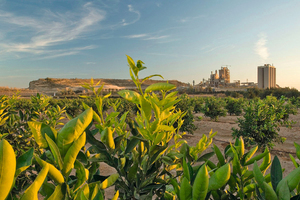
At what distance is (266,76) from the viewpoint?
5331 cm

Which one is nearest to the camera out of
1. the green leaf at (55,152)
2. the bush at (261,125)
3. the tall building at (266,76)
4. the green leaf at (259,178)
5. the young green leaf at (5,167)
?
the young green leaf at (5,167)

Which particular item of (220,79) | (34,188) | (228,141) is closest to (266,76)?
(220,79)

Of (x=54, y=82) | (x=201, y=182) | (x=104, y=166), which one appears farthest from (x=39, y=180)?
(x=54, y=82)

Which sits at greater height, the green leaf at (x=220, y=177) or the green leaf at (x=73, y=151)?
the green leaf at (x=73, y=151)

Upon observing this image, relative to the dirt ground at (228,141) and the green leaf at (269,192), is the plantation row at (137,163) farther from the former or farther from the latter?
the dirt ground at (228,141)

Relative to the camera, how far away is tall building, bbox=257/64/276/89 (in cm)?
5228

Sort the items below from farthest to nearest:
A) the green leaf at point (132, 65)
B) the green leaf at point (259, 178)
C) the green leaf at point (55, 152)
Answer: the green leaf at point (132, 65) < the green leaf at point (259, 178) < the green leaf at point (55, 152)

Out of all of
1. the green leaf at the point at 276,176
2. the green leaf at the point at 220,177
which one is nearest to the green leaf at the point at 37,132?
the green leaf at the point at 220,177

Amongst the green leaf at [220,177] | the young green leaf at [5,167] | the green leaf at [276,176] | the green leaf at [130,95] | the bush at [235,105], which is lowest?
the bush at [235,105]

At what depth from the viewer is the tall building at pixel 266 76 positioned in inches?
2058

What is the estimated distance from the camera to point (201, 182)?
50cm

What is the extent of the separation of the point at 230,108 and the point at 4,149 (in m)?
13.5

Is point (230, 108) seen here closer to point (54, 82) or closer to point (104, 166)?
point (104, 166)

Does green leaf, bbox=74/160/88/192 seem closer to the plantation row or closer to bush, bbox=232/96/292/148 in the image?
the plantation row
